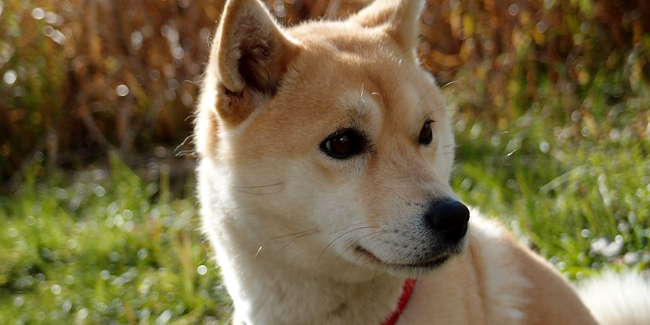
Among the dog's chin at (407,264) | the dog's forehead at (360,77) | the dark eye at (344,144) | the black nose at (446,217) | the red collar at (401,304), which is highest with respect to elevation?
the dog's forehead at (360,77)

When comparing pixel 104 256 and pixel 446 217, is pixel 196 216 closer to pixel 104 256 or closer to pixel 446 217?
pixel 104 256

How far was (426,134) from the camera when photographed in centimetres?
250

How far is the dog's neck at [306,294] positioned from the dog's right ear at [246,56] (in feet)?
1.35

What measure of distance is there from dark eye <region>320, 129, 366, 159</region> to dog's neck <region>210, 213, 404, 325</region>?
399 millimetres

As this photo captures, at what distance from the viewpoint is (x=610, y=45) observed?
5328mm

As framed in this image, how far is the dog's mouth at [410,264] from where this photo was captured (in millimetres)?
2229

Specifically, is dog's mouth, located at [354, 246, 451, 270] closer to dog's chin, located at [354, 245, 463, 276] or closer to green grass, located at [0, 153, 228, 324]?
dog's chin, located at [354, 245, 463, 276]

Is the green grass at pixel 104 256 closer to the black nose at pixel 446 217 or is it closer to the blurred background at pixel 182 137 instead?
the blurred background at pixel 182 137

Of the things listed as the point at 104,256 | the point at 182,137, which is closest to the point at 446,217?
the point at 104,256

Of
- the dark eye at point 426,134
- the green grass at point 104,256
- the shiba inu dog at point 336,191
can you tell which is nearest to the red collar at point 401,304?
the shiba inu dog at point 336,191

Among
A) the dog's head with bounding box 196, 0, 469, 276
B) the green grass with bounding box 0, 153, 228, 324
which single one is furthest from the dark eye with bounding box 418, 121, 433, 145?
the green grass with bounding box 0, 153, 228, 324

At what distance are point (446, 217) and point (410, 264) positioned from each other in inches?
7.5

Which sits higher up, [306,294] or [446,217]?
[446,217]

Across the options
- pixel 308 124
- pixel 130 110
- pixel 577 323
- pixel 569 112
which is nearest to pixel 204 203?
pixel 308 124
